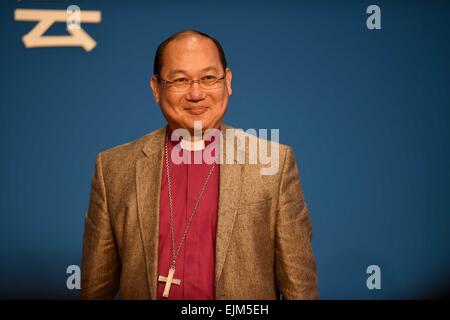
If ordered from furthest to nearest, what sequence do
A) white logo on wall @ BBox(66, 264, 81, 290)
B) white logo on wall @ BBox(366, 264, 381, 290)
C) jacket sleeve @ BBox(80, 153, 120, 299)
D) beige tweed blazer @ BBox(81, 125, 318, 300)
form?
1. white logo on wall @ BBox(366, 264, 381, 290)
2. white logo on wall @ BBox(66, 264, 81, 290)
3. jacket sleeve @ BBox(80, 153, 120, 299)
4. beige tweed blazer @ BBox(81, 125, 318, 300)

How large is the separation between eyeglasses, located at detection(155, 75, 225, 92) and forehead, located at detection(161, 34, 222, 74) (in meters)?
0.04

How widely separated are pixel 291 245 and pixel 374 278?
1147 mm

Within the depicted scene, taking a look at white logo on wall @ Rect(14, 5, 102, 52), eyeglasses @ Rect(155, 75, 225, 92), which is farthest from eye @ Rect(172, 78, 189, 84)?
white logo on wall @ Rect(14, 5, 102, 52)

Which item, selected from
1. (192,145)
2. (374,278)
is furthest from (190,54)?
(374,278)

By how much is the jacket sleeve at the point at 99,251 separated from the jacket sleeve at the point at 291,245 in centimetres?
64

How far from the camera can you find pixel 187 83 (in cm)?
206

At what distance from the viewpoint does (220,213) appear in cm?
201

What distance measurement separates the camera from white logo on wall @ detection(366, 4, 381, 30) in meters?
2.89

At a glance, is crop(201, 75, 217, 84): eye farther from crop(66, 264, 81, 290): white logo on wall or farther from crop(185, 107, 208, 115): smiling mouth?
crop(66, 264, 81, 290): white logo on wall

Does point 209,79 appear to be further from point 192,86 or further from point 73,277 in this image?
point 73,277
